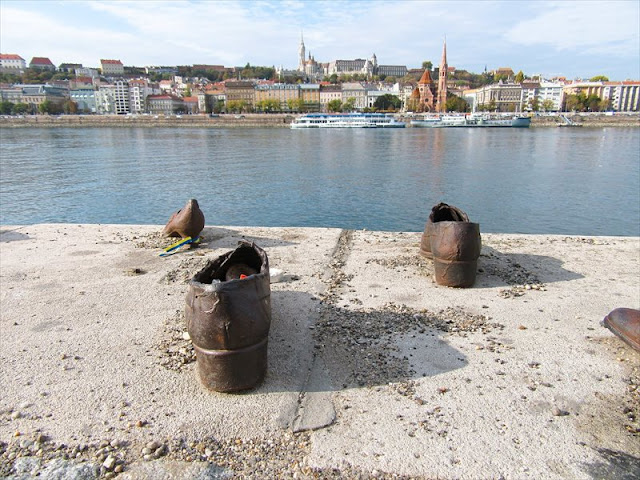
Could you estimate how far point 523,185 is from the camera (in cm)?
2906

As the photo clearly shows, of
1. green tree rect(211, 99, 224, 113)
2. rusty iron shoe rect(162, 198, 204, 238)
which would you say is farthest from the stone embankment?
rusty iron shoe rect(162, 198, 204, 238)

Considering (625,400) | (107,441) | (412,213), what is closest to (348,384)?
(107,441)

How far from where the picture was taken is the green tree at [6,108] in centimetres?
15638

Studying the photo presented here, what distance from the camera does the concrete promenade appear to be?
3.64 metres

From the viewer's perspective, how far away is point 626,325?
207 inches

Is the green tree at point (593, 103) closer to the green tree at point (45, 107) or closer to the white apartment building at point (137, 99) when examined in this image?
the white apartment building at point (137, 99)

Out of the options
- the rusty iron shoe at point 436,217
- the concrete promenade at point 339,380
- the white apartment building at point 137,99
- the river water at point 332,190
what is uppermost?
the white apartment building at point 137,99

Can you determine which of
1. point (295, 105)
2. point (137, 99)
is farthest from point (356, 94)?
point (137, 99)

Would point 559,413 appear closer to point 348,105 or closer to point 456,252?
point 456,252

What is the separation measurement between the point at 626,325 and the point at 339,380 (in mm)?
3246

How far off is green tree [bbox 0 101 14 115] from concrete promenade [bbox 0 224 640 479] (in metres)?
183

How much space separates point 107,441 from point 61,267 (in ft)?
17.1

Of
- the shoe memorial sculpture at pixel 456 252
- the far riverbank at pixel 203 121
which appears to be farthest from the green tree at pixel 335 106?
the shoe memorial sculpture at pixel 456 252

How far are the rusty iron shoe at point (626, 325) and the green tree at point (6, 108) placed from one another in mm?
189373
